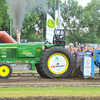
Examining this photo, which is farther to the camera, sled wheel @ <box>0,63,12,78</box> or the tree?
the tree

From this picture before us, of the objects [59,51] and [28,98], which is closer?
[28,98]

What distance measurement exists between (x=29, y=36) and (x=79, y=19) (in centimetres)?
1460

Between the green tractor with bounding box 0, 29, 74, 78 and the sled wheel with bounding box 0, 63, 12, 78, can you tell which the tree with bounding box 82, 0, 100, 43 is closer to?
the green tractor with bounding box 0, 29, 74, 78

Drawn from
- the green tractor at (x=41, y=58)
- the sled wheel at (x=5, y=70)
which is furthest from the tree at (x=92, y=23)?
the sled wheel at (x=5, y=70)

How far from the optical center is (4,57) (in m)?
9.58

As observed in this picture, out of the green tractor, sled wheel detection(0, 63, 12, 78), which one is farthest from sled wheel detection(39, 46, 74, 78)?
sled wheel detection(0, 63, 12, 78)

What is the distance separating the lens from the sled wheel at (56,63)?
9180mm

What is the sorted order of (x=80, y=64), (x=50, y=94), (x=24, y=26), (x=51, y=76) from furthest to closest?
(x=24, y=26) → (x=80, y=64) → (x=51, y=76) → (x=50, y=94)

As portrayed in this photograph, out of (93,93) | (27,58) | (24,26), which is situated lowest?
(93,93)

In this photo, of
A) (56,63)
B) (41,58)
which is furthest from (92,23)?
(41,58)

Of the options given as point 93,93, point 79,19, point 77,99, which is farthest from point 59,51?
point 79,19

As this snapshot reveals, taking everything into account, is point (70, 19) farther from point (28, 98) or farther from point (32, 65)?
point (28, 98)

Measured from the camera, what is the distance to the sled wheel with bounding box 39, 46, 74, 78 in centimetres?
918

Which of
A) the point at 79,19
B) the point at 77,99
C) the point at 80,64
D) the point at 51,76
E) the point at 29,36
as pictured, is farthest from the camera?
the point at 79,19
